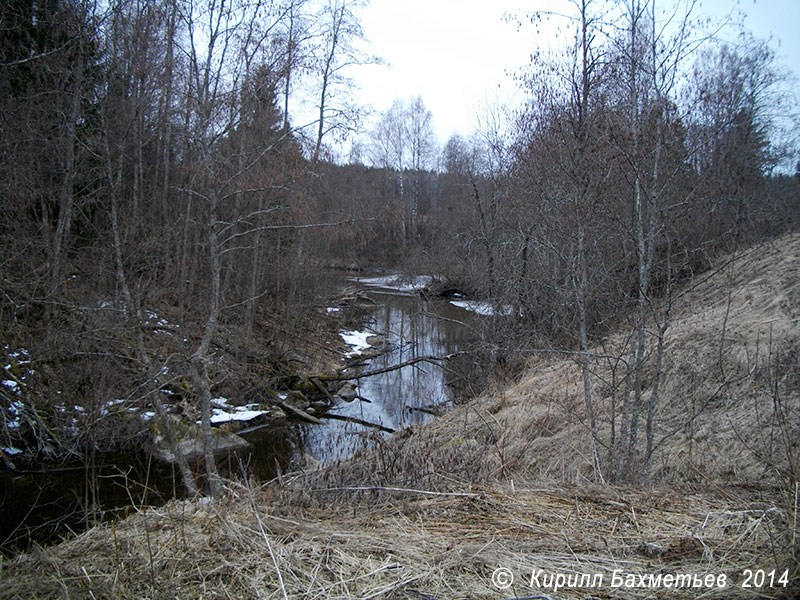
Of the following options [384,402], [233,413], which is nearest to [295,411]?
[233,413]

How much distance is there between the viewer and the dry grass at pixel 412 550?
1887 mm

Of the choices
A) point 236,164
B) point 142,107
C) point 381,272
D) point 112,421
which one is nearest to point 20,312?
point 112,421

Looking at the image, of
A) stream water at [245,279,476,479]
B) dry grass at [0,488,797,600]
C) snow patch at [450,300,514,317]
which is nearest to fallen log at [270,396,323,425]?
stream water at [245,279,476,479]

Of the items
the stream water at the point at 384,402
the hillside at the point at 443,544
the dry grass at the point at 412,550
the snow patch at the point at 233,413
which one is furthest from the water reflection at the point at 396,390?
the dry grass at the point at 412,550

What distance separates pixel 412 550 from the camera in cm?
218

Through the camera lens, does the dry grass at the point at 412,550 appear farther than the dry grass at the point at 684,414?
No

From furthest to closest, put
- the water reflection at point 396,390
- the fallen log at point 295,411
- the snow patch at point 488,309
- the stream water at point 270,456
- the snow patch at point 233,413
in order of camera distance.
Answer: the snow patch at point 488,309, the fallen log at point 295,411, the snow patch at point 233,413, the water reflection at point 396,390, the stream water at point 270,456

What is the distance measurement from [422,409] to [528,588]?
8.98 metres

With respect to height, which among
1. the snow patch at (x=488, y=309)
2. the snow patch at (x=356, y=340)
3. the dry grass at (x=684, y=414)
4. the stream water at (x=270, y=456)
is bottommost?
the stream water at (x=270, y=456)

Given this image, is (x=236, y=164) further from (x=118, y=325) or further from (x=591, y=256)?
(x=591, y=256)

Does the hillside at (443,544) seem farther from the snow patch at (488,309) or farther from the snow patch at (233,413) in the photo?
the snow patch at (488,309)

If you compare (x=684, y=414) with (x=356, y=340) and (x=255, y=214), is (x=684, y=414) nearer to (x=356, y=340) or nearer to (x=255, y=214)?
(x=255, y=214)

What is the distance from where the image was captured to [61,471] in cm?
767

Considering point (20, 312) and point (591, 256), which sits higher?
point (591, 256)
